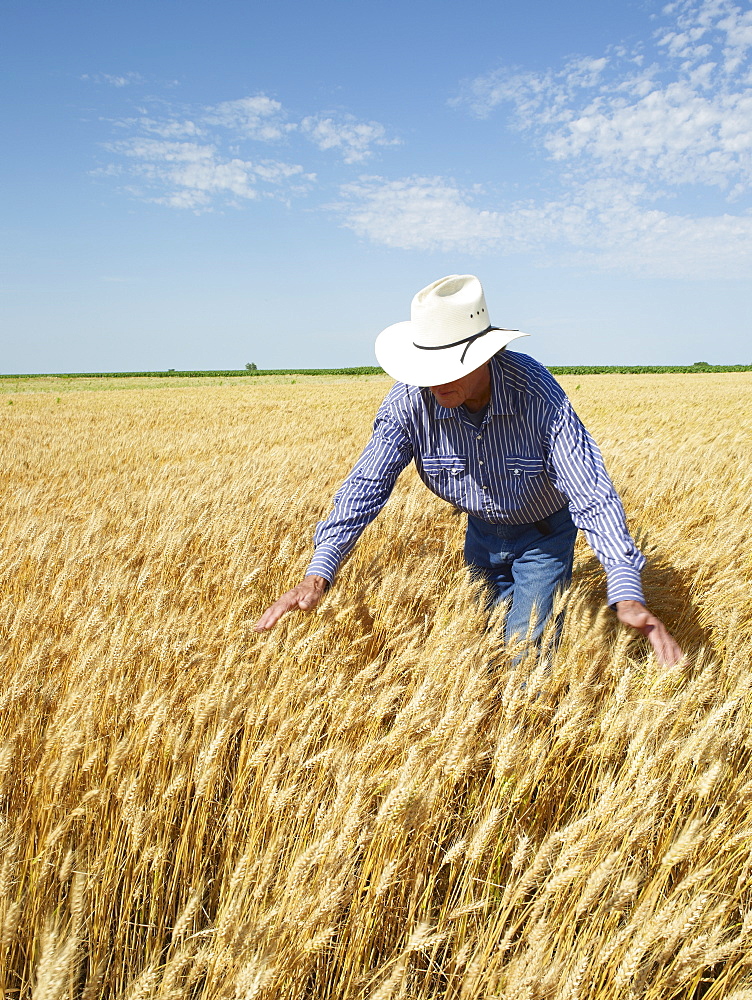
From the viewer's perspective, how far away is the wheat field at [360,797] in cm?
105

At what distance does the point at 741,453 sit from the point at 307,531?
469 cm

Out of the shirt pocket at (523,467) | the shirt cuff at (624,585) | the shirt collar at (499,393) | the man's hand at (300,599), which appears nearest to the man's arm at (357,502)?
the man's hand at (300,599)

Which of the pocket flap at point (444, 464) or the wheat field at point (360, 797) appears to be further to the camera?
the pocket flap at point (444, 464)

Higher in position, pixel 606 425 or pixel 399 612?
pixel 606 425

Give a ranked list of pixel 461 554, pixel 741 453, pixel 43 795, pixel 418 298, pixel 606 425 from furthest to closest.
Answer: pixel 606 425 < pixel 741 453 < pixel 461 554 < pixel 418 298 < pixel 43 795

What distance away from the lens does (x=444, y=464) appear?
2510 mm

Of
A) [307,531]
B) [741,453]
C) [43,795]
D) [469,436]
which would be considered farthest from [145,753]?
[741,453]

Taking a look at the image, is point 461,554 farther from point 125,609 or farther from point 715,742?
point 715,742

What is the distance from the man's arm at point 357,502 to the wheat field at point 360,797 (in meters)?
0.14

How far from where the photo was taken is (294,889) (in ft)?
3.48

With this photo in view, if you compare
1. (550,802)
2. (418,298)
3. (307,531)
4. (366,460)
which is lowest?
(550,802)

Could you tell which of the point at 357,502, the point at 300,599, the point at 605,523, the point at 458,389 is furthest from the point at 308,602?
the point at 605,523

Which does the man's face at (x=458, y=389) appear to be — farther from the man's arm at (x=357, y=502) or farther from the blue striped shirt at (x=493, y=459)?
the man's arm at (x=357, y=502)

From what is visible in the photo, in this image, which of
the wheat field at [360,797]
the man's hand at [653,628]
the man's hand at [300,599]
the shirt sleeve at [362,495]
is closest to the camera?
the wheat field at [360,797]
